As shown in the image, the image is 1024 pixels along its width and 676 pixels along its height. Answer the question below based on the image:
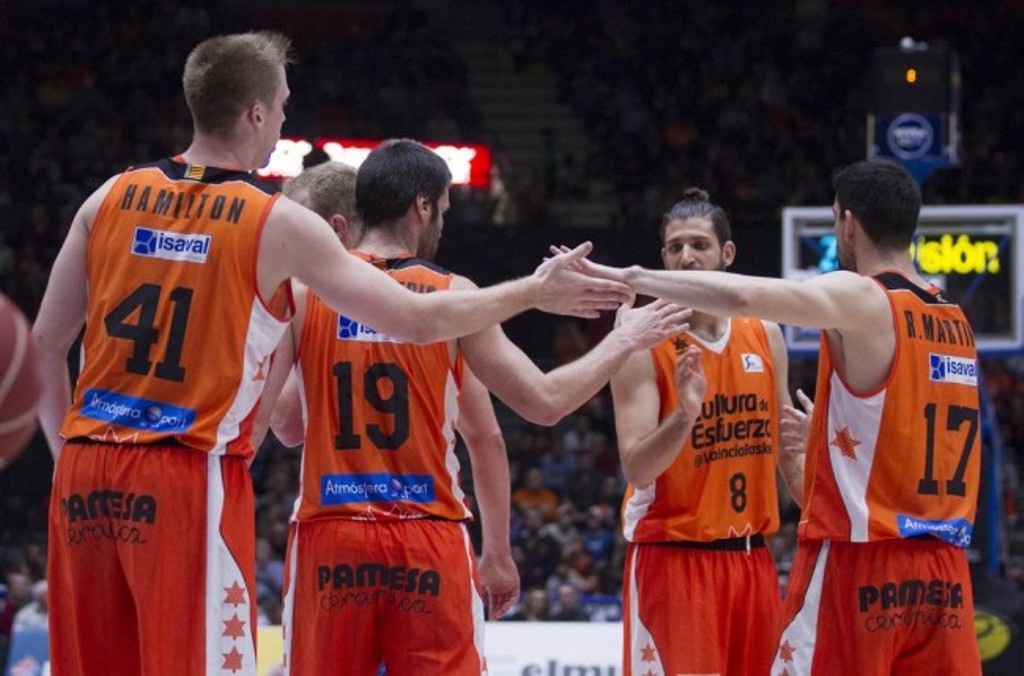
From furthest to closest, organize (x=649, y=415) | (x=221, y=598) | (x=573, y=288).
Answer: (x=649, y=415) < (x=573, y=288) < (x=221, y=598)

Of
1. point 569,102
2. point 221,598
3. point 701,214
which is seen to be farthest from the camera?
point 569,102

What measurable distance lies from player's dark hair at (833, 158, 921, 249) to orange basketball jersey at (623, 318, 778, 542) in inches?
39.9

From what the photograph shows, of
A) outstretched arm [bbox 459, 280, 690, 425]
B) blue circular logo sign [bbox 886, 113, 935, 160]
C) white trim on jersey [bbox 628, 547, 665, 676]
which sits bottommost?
white trim on jersey [bbox 628, 547, 665, 676]

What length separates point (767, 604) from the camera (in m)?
6.49

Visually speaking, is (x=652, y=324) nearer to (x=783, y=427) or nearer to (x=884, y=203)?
(x=884, y=203)

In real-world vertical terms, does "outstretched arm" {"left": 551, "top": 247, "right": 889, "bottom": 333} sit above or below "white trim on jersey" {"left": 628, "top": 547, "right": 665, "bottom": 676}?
above

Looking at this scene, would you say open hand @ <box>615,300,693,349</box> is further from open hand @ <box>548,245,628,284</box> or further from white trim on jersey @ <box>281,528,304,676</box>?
white trim on jersey @ <box>281,528,304,676</box>

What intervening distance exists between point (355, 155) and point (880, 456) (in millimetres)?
13577

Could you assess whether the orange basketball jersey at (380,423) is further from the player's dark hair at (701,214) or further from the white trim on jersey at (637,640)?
the player's dark hair at (701,214)

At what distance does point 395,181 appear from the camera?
570cm

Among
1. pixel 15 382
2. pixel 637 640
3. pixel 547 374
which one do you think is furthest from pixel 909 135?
pixel 15 382

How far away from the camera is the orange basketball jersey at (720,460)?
649 centimetres

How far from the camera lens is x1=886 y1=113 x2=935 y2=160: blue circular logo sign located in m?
13.0

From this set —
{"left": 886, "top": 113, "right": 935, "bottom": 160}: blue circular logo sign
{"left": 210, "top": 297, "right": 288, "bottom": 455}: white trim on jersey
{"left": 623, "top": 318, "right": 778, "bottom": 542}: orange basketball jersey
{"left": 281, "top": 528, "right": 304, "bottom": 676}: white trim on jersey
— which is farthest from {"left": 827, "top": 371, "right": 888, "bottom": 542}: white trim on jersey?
{"left": 886, "top": 113, "right": 935, "bottom": 160}: blue circular logo sign
